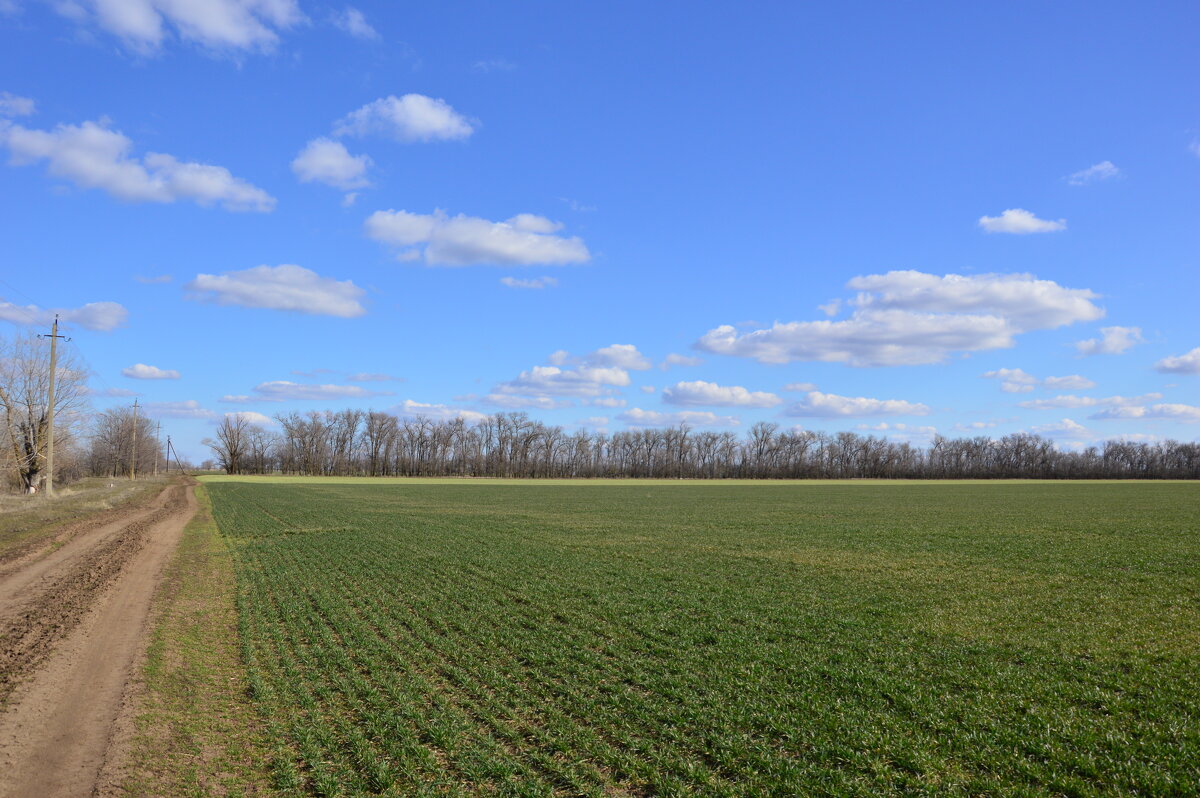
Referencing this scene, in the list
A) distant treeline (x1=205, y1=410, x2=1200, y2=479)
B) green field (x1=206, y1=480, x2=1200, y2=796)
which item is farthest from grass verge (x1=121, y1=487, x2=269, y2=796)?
distant treeline (x1=205, y1=410, x2=1200, y2=479)

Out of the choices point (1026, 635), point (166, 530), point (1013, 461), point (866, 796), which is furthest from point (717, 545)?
point (1013, 461)

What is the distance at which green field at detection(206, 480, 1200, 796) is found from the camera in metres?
7.41

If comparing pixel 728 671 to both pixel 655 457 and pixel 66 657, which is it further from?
pixel 655 457

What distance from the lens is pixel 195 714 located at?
9.38 m

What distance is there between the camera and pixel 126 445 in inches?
5256

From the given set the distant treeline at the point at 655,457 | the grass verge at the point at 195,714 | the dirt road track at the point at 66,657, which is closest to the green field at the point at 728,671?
the grass verge at the point at 195,714

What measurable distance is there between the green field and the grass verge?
360 mm

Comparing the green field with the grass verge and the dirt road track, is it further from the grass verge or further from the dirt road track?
the dirt road track

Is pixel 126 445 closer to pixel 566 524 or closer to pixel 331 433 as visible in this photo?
pixel 331 433

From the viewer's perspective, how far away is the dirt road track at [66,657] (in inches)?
305

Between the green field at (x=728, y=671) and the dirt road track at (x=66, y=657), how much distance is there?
201cm

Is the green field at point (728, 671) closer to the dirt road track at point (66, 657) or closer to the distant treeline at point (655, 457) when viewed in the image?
the dirt road track at point (66, 657)

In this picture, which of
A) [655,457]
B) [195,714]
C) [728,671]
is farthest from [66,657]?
[655,457]

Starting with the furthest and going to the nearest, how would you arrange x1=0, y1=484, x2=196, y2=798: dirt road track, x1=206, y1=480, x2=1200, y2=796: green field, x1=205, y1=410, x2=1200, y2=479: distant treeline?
x1=205, y1=410, x2=1200, y2=479: distant treeline < x1=0, y1=484, x2=196, y2=798: dirt road track < x1=206, y1=480, x2=1200, y2=796: green field
